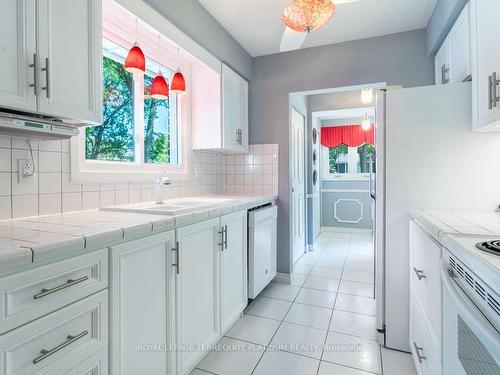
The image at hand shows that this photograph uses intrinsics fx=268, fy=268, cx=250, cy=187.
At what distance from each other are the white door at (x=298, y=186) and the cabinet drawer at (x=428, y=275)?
6.41ft

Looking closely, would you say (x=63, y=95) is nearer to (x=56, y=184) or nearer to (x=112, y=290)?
(x=56, y=184)

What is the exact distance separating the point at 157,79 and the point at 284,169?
1.59 metres

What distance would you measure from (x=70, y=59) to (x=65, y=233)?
2.52 ft

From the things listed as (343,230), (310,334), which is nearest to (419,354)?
(310,334)

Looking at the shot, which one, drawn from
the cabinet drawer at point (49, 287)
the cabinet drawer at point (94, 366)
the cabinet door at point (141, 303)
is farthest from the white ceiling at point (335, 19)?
the cabinet drawer at point (94, 366)

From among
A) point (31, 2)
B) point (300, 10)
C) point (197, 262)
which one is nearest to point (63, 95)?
point (31, 2)

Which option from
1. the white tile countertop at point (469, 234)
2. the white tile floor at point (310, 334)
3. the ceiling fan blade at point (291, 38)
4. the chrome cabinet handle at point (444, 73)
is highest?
the ceiling fan blade at point (291, 38)

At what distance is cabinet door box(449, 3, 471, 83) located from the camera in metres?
1.66

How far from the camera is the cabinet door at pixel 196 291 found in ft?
4.62

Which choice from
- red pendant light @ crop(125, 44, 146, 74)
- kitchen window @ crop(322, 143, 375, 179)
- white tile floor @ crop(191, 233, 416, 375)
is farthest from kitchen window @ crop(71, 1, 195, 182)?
kitchen window @ crop(322, 143, 375, 179)

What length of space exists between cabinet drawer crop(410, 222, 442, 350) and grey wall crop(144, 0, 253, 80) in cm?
202

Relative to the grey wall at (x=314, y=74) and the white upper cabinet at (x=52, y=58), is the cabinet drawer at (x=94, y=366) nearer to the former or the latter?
the white upper cabinet at (x=52, y=58)

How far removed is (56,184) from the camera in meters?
1.40

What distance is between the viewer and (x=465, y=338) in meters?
0.80
